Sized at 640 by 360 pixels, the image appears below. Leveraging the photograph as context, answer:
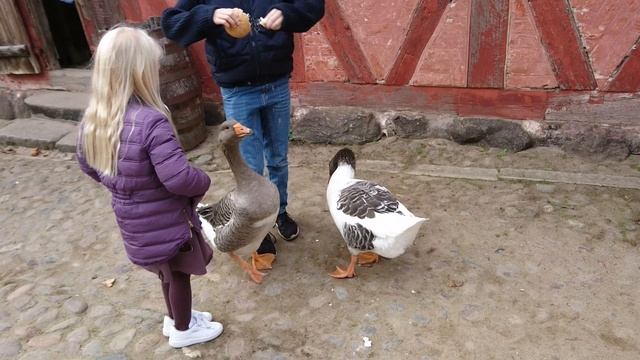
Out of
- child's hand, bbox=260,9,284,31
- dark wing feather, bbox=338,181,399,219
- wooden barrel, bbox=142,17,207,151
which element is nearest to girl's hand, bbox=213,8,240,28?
child's hand, bbox=260,9,284,31

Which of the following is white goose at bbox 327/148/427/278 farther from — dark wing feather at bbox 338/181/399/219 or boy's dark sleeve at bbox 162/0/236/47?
boy's dark sleeve at bbox 162/0/236/47

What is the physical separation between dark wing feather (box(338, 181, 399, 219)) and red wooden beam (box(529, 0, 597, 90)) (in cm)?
226

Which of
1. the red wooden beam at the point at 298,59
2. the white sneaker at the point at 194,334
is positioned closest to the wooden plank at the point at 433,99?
the red wooden beam at the point at 298,59

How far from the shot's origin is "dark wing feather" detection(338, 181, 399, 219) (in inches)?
116

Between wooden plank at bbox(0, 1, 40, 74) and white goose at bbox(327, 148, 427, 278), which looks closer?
white goose at bbox(327, 148, 427, 278)

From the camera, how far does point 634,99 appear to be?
428 centimetres

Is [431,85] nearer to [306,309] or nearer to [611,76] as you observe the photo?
[611,76]

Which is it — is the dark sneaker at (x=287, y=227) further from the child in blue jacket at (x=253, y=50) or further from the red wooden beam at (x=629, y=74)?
the red wooden beam at (x=629, y=74)

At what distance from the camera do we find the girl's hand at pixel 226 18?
2588 millimetres

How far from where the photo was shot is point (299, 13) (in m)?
2.80

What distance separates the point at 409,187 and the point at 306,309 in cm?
168

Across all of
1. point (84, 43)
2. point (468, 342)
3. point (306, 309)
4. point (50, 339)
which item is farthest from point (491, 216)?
point (84, 43)

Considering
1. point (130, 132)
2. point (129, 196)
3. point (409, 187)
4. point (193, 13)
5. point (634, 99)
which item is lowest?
point (409, 187)

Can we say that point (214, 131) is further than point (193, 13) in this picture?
Yes
